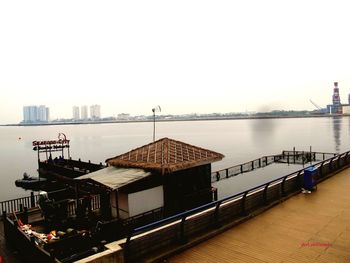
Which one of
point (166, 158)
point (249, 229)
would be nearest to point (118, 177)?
point (166, 158)

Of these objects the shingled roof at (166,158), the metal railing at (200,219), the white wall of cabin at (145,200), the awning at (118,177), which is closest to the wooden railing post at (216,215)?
the metal railing at (200,219)

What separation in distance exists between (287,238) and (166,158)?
5541 mm

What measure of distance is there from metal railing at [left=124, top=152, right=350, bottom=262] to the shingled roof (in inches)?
89.7

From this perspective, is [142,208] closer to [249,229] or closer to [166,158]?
[166,158]

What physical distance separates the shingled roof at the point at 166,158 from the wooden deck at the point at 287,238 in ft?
11.1

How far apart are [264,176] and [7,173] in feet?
159

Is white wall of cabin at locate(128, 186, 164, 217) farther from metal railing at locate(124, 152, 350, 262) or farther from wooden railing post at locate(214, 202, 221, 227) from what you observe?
wooden railing post at locate(214, 202, 221, 227)

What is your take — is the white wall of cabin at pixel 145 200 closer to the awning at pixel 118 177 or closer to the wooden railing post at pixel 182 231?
the awning at pixel 118 177

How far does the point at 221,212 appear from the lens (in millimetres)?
10461

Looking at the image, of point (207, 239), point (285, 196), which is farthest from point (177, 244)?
point (285, 196)

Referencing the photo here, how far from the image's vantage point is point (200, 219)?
9711 mm

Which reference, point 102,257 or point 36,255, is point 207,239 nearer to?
point 102,257

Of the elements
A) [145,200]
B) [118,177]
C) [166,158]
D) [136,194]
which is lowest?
[145,200]

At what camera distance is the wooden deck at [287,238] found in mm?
8031
